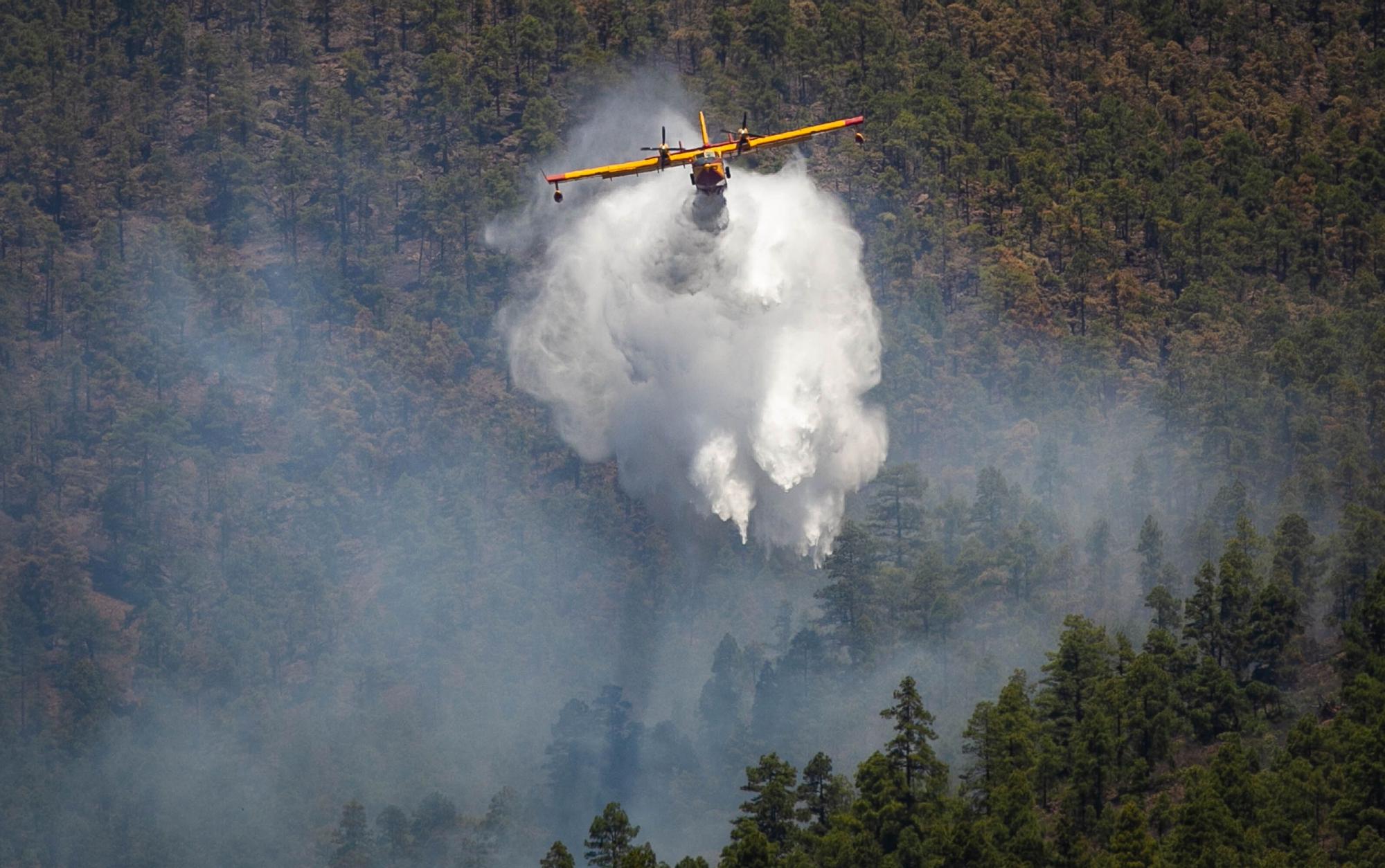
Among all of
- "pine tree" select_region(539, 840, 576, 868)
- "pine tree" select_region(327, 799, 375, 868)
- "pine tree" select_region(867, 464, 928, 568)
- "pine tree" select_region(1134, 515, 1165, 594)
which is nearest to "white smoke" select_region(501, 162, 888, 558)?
"pine tree" select_region(867, 464, 928, 568)

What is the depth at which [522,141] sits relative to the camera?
18488 cm

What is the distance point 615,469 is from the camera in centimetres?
16862

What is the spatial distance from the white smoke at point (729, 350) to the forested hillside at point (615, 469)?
14.8 feet

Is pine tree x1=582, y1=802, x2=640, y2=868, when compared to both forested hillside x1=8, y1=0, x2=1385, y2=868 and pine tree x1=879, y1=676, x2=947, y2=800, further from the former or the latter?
pine tree x1=879, y1=676, x2=947, y2=800

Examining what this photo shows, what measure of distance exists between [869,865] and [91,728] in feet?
198

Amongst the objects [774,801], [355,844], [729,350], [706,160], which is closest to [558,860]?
[774,801]

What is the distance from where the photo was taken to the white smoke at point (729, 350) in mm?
143125

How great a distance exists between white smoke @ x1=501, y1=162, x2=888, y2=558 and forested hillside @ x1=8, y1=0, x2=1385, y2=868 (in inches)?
178

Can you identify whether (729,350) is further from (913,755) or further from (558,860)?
(558,860)

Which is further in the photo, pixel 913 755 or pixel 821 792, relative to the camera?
pixel 821 792

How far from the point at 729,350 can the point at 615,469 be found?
2530 centimetres

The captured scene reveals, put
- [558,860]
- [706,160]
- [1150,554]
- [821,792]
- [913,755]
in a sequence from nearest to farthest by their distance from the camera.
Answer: [558,860]
[913,755]
[821,792]
[706,160]
[1150,554]

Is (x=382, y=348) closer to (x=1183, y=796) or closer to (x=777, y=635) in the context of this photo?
(x=777, y=635)

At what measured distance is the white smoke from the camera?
5635 inches
